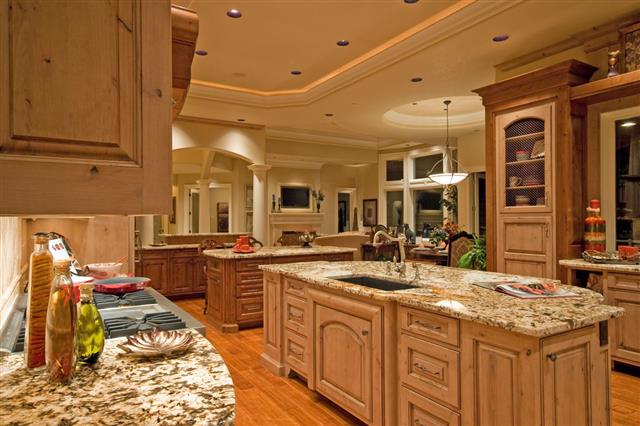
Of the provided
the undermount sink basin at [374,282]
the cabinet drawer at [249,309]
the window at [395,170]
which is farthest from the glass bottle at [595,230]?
the window at [395,170]

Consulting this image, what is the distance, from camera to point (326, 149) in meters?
9.55

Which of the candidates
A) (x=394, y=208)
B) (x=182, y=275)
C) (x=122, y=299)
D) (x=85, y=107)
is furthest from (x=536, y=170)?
(x=394, y=208)

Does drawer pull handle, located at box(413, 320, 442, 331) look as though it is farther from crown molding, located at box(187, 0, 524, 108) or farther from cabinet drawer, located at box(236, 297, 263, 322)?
cabinet drawer, located at box(236, 297, 263, 322)

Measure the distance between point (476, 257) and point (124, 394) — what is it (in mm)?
4342

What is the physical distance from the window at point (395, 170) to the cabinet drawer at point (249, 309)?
6.37 meters

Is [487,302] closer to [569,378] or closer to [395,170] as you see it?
[569,378]

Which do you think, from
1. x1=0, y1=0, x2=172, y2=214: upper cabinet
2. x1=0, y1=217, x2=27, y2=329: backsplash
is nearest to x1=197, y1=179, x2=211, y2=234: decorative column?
x1=0, y1=217, x2=27, y2=329: backsplash

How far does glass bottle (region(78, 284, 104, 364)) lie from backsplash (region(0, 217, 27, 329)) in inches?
24.4

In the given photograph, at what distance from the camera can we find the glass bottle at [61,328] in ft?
3.18

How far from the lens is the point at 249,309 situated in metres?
4.82

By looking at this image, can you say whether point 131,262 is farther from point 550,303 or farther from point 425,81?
point 425,81

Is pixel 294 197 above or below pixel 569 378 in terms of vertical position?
above

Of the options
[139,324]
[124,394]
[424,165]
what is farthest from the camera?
[424,165]

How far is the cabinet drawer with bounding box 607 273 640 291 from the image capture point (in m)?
3.16
